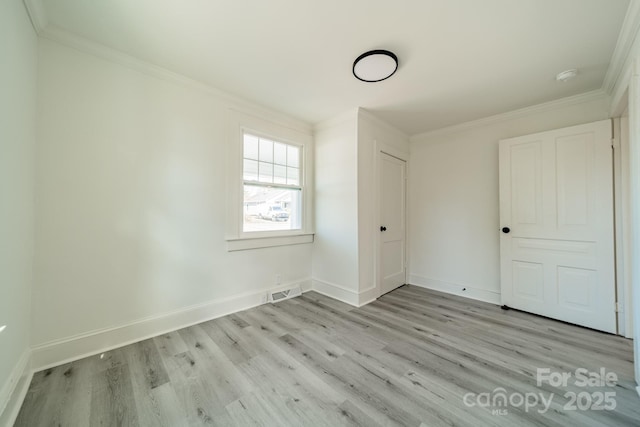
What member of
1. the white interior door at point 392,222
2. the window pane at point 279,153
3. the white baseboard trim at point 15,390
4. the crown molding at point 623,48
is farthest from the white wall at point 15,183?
the crown molding at point 623,48

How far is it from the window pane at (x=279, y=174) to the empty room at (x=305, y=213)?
0.05m

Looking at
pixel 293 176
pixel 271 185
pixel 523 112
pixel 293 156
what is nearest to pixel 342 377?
pixel 271 185

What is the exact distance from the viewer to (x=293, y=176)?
3.49 meters

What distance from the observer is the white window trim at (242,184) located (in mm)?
2791

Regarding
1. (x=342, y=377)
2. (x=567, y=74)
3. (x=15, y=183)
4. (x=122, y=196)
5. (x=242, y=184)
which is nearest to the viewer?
(x=15, y=183)

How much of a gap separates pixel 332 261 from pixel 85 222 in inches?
103

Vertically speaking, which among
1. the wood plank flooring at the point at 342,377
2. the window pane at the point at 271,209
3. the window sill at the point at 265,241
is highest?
the window pane at the point at 271,209

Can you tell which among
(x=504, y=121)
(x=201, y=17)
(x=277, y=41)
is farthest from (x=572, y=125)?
(x=201, y=17)

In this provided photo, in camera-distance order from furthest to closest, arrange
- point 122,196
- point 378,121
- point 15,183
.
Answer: point 378,121 < point 122,196 < point 15,183

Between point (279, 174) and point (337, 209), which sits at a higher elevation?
point (279, 174)

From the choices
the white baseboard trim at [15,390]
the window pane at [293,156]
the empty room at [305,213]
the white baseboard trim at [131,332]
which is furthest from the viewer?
the window pane at [293,156]

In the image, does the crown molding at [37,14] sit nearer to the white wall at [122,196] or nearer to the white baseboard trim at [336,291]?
the white wall at [122,196]

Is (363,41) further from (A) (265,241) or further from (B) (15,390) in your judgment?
(B) (15,390)

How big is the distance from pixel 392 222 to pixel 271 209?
73.5 inches
